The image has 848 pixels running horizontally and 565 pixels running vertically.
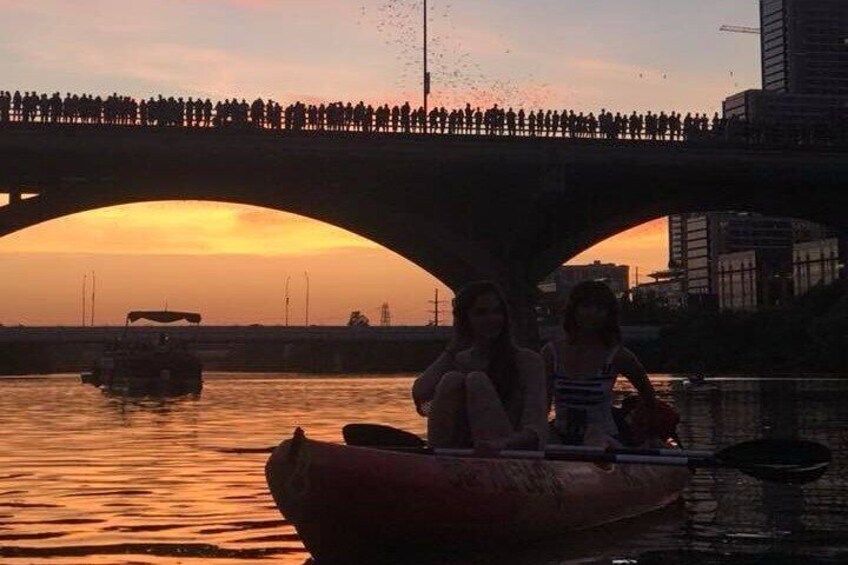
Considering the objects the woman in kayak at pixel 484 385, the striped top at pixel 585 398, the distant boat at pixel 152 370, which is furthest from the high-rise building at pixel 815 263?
the woman in kayak at pixel 484 385

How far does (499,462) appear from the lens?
9359 mm

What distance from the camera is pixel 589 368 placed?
36.4ft

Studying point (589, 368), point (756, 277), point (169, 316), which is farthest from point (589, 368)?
point (756, 277)

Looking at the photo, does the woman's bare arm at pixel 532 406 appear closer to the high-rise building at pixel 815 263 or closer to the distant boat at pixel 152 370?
the distant boat at pixel 152 370

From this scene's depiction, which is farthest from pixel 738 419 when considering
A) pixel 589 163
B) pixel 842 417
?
pixel 589 163

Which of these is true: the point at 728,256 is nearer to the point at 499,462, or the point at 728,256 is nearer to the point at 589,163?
the point at 589,163

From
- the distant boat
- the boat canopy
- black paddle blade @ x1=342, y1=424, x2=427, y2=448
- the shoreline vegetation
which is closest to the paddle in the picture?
black paddle blade @ x1=342, y1=424, x2=427, y2=448

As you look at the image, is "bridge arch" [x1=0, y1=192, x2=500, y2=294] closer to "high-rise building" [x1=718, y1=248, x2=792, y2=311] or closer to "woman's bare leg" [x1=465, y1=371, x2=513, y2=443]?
"woman's bare leg" [x1=465, y1=371, x2=513, y2=443]

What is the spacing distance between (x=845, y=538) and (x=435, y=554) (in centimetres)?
342

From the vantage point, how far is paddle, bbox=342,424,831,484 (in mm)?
9984

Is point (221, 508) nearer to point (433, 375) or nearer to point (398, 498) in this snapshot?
point (433, 375)

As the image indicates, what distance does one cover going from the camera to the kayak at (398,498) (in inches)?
341

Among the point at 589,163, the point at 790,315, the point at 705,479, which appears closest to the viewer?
the point at 705,479

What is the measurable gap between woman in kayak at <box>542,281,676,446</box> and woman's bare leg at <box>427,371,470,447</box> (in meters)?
1.49
